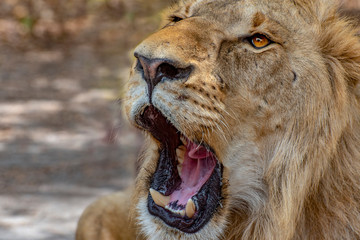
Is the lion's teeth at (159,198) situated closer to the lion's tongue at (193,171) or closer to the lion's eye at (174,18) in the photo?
the lion's tongue at (193,171)

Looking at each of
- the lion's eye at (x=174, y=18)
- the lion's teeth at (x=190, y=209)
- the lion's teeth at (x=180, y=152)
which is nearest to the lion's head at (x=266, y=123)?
the lion's teeth at (x=190, y=209)

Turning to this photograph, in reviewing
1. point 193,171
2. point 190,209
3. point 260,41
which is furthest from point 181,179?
point 260,41

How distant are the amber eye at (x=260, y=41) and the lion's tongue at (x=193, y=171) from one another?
21.0 inches

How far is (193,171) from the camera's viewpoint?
3033 mm

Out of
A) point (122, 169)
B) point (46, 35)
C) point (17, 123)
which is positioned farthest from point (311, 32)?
point (46, 35)

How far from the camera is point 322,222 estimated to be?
279 cm

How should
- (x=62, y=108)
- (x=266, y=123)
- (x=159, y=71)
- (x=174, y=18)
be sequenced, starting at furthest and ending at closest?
(x=62, y=108)
(x=174, y=18)
(x=266, y=123)
(x=159, y=71)

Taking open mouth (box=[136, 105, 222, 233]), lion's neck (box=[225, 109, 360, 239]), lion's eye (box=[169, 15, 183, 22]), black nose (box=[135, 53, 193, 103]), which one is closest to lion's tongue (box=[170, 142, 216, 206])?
open mouth (box=[136, 105, 222, 233])

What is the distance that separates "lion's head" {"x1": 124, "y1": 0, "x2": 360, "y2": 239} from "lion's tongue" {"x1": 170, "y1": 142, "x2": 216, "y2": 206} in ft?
0.05

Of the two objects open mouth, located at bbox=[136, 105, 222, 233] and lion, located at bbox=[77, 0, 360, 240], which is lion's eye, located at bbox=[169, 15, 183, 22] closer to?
lion, located at bbox=[77, 0, 360, 240]

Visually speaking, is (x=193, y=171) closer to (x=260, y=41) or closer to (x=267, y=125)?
(x=267, y=125)

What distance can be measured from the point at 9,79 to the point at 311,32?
6746 mm

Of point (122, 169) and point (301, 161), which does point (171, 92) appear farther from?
point (122, 169)

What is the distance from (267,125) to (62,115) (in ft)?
17.8
